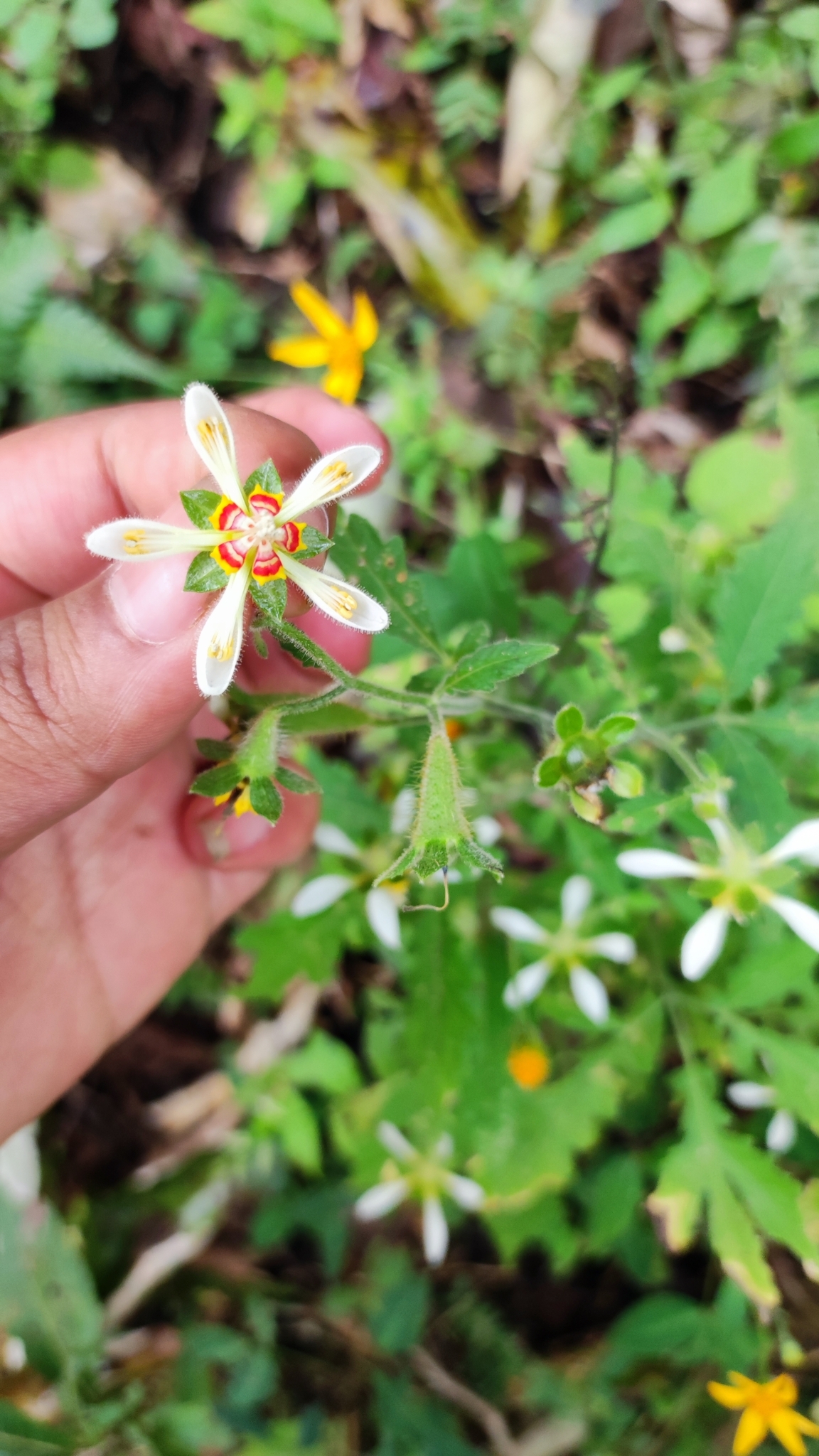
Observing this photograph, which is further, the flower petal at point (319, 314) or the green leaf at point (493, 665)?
the flower petal at point (319, 314)

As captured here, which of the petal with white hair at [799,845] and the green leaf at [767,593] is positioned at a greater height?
the green leaf at [767,593]

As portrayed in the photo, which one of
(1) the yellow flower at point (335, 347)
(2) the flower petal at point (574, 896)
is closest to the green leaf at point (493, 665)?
(2) the flower petal at point (574, 896)

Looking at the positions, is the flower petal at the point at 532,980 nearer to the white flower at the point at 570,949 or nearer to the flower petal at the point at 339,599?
the white flower at the point at 570,949

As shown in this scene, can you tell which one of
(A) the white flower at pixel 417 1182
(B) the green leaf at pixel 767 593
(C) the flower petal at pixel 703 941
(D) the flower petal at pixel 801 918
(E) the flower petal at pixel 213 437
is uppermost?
(E) the flower petal at pixel 213 437

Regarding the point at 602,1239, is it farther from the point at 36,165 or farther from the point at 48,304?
the point at 36,165

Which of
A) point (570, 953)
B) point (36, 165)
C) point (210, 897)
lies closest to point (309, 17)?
point (36, 165)
